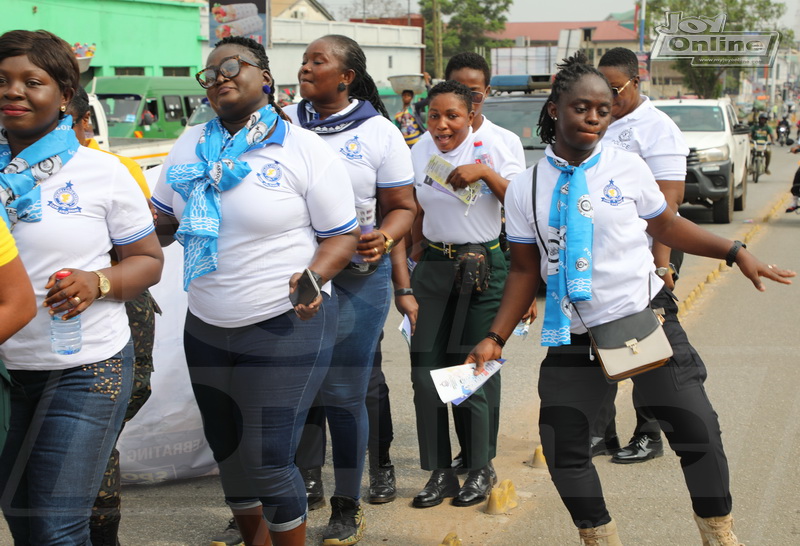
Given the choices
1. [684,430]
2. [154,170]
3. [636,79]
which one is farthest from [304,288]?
[636,79]

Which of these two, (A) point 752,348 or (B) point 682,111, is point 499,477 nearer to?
(A) point 752,348

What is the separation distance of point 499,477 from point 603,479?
1.60ft

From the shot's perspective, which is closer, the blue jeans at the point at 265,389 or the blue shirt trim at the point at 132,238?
the blue shirt trim at the point at 132,238

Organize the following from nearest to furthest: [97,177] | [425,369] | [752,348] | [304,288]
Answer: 1. [97,177]
2. [304,288]
3. [425,369]
4. [752,348]

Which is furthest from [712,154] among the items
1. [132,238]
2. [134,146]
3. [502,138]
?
[132,238]

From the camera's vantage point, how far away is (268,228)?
121 inches

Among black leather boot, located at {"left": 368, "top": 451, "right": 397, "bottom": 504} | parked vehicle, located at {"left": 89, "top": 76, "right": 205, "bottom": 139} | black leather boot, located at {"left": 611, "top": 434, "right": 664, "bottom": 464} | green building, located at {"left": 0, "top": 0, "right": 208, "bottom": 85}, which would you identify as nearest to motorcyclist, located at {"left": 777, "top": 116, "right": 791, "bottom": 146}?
green building, located at {"left": 0, "top": 0, "right": 208, "bottom": 85}

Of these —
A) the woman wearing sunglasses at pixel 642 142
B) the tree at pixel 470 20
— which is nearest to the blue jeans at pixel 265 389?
the woman wearing sunglasses at pixel 642 142

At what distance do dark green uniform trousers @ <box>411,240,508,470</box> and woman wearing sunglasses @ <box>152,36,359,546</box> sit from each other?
1.14m

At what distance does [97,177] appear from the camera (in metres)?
2.78

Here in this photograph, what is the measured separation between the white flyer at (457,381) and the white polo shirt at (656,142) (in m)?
1.74

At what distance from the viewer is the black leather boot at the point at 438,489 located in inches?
169

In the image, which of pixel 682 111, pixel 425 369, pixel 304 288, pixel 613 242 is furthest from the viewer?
pixel 682 111

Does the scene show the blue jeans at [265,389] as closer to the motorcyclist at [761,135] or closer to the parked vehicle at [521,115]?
the parked vehicle at [521,115]
